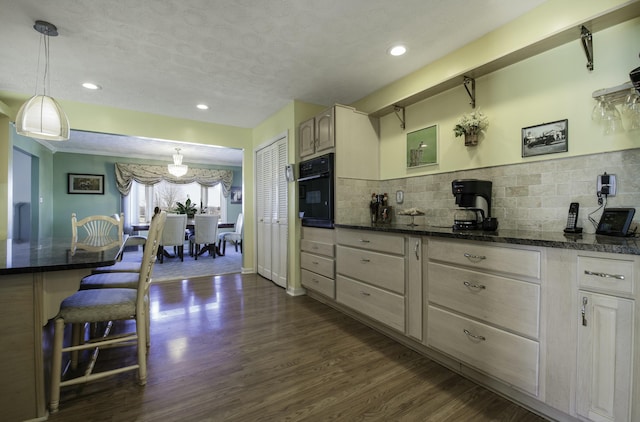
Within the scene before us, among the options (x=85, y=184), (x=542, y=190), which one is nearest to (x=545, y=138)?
(x=542, y=190)

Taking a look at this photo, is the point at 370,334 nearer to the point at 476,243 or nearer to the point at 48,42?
the point at 476,243

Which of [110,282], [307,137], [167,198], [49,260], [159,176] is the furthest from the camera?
[167,198]

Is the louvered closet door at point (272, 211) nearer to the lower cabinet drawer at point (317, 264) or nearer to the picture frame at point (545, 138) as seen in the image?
the lower cabinet drawer at point (317, 264)

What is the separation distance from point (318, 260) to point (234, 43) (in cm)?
222

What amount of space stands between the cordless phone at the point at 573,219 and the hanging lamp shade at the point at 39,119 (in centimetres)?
363

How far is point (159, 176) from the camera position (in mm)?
7250

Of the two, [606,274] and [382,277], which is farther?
[382,277]

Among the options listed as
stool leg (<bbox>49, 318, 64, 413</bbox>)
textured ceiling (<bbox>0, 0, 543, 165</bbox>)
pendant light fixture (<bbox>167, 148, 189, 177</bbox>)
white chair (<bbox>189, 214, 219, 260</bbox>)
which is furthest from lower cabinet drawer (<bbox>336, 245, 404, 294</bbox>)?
pendant light fixture (<bbox>167, 148, 189, 177</bbox>)

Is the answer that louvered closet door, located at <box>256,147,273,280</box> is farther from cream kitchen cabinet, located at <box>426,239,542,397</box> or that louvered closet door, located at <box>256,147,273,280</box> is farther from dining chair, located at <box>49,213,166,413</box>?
cream kitchen cabinet, located at <box>426,239,542,397</box>

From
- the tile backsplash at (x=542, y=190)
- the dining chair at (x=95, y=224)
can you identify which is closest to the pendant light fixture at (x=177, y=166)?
the dining chair at (x=95, y=224)

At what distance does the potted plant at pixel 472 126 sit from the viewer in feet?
7.08

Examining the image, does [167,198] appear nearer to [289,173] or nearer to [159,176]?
[159,176]

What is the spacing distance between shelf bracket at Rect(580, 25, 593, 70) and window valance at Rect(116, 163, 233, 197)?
7.84 m

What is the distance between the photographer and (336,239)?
2812mm
